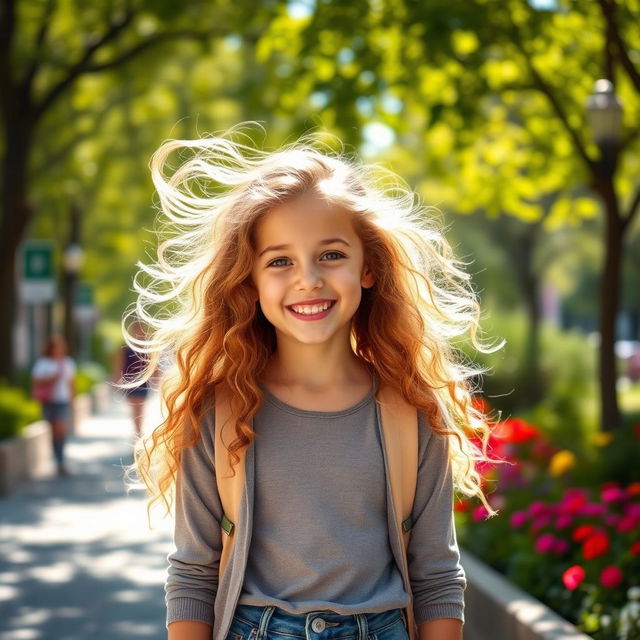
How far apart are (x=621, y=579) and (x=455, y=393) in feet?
9.24

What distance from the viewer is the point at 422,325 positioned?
3348 millimetres

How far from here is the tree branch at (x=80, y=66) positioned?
683 inches

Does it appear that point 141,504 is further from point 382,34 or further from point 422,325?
point 422,325

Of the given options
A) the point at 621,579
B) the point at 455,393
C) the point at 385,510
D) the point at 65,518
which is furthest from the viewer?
the point at 65,518

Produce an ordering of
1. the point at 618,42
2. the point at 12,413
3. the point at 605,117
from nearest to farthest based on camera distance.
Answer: the point at 618,42
the point at 605,117
the point at 12,413

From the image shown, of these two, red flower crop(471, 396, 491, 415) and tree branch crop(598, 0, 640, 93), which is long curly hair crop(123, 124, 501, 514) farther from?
tree branch crop(598, 0, 640, 93)

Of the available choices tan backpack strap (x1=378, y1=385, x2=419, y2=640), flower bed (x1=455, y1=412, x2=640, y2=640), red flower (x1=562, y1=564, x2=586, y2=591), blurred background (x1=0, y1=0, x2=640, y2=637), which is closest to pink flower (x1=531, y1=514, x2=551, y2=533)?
flower bed (x1=455, y1=412, x2=640, y2=640)

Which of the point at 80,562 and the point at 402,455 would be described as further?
the point at 80,562

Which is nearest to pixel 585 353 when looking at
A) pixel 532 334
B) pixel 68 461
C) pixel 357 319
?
pixel 532 334

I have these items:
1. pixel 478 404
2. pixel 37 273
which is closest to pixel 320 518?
pixel 478 404

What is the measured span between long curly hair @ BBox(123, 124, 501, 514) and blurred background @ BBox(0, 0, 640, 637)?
116 cm

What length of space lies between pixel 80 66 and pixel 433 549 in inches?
604

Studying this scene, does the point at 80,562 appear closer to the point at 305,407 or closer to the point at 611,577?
the point at 611,577

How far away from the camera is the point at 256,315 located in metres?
3.31
